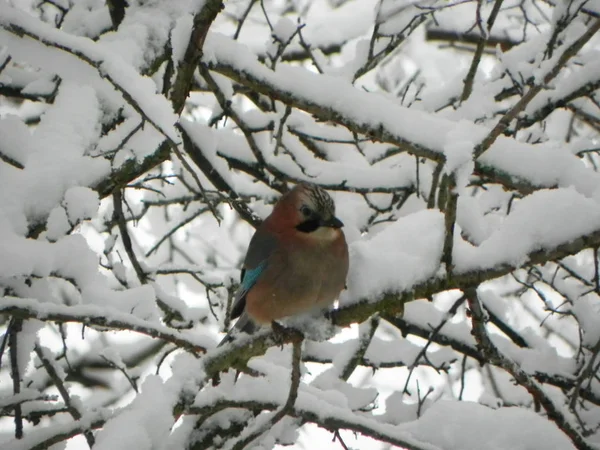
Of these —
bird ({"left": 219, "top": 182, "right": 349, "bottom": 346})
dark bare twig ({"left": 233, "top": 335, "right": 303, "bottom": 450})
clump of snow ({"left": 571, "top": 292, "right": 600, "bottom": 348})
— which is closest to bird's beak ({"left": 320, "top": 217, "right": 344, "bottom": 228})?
bird ({"left": 219, "top": 182, "right": 349, "bottom": 346})

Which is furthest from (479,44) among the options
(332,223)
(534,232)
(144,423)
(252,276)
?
(144,423)

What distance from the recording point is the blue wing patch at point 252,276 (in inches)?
155

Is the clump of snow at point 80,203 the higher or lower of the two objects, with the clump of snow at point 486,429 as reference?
higher

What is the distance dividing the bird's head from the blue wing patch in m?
0.25

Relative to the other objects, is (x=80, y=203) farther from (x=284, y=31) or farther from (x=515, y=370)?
(x=284, y=31)

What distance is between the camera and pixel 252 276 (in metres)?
3.95

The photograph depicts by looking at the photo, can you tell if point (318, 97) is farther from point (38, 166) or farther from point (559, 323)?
point (559, 323)

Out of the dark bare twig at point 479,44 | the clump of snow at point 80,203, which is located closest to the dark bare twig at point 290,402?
the clump of snow at point 80,203

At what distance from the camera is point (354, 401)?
410 centimetres

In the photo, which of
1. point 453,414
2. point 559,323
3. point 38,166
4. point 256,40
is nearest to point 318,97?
point 38,166

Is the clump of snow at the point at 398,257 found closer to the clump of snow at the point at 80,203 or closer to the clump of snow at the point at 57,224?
the clump of snow at the point at 80,203

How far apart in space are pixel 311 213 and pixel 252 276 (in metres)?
0.45

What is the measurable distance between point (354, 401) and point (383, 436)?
129 centimetres

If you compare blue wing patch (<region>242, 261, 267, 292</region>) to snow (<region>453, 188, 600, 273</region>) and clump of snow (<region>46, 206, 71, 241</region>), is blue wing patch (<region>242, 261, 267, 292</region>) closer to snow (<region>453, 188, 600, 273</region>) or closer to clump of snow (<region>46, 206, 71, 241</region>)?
clump of snow (<region>46, 206, 71, 241</region>)
